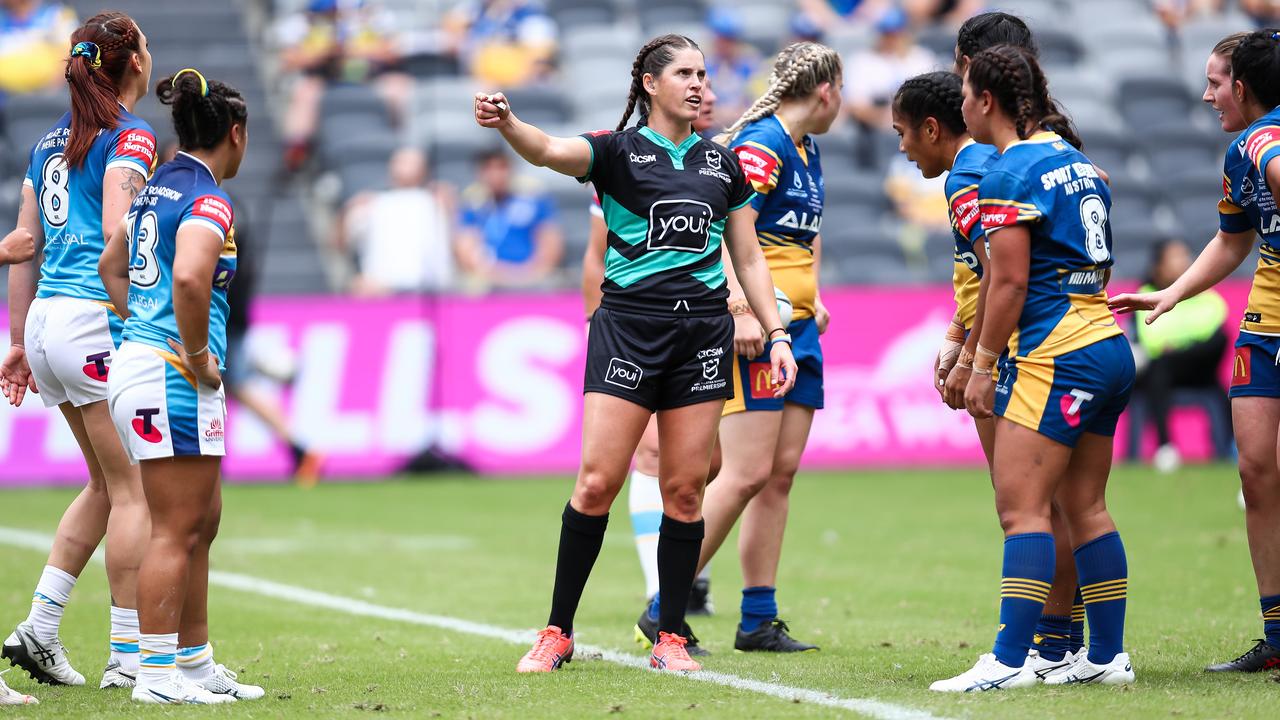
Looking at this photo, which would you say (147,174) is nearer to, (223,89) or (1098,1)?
(223,89)

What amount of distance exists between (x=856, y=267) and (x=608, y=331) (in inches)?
474

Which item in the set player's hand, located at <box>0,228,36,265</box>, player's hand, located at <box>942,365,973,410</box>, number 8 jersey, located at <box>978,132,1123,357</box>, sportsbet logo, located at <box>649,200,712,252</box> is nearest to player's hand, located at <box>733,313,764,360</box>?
sportsbet logo, located at <box>649,200,712,252</box>

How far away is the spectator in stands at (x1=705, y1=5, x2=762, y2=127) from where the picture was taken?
1858 cm

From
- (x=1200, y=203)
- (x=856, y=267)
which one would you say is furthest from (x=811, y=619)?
(x=1200, y=203)

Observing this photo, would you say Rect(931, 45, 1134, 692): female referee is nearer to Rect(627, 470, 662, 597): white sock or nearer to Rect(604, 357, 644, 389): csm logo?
Rect(604, 357, 644, 389): csm logo

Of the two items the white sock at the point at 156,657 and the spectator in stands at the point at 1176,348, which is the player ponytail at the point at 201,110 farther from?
the spectator in stands at the point at 1176,348

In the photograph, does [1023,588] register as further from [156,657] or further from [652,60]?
[156,657]

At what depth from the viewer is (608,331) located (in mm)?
5602

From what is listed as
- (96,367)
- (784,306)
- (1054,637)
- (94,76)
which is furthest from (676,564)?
(94,76)

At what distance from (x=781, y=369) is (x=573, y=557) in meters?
1.07

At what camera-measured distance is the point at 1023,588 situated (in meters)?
4.96

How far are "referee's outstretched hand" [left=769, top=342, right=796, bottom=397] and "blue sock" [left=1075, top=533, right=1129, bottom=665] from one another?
1.22 meters

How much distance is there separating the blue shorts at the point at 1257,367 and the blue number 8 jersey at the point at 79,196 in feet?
13.5

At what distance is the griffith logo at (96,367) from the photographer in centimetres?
549
